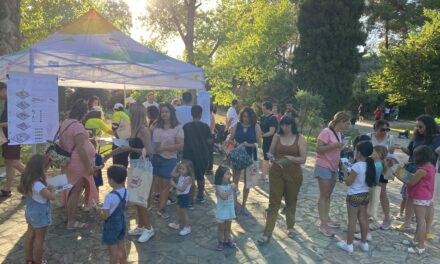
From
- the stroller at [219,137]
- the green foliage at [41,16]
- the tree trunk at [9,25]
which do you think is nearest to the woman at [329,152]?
the stroller at [219,137]

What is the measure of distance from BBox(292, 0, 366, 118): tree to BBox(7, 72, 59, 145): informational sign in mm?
17910

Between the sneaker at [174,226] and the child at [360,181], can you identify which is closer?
the child at [360,181]

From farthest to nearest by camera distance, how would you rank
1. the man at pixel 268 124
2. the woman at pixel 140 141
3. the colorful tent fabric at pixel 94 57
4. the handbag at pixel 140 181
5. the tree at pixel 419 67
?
the tree at pixel 419 67
the man at pixel 268 124
the colorful tent fabric at pixel 94 57
the woman at pixel 140 141
the handbag at pixel 140 181

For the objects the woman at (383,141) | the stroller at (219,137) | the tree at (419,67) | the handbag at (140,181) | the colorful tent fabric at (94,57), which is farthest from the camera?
the tree at (419,67)

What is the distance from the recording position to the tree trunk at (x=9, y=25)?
27.6 ft

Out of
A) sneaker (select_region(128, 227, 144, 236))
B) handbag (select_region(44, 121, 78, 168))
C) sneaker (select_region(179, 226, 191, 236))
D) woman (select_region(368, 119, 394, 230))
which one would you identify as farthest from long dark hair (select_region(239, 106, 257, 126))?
handbag (select_region(44, 121, 78, 168))

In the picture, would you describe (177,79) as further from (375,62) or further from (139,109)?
(375,62)

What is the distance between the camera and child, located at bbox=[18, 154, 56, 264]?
3.61 m

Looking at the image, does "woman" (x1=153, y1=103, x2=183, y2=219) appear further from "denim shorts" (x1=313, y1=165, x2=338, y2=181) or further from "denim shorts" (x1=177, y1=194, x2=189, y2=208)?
"denim shorts" (x1=313, y1=165, x2=338, y2=181)

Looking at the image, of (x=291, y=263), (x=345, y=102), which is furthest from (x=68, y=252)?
(x=345, y=102)

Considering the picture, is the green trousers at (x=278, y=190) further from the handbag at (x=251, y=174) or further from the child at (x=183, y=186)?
the child at (x=183, y=186)

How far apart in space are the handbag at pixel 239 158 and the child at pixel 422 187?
2.18 metres

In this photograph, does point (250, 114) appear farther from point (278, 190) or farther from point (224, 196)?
point (224, 196)

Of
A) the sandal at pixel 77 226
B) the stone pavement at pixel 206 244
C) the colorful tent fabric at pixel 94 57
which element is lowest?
the stone pavement at pixel 206 244
